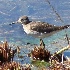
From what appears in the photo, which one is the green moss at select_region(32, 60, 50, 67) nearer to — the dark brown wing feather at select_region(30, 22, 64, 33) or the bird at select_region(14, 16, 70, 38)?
the bird at select_region(14, 16, 70, 38)

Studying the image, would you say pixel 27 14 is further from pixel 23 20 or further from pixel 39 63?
pixel 39 63

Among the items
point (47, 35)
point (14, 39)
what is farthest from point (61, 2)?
point (14, 39)

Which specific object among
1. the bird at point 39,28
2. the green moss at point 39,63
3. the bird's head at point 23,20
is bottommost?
the green moss at point 39,63

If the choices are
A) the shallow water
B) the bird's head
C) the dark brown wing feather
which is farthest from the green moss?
the bird's head

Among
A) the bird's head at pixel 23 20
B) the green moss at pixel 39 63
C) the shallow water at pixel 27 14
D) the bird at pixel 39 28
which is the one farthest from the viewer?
the bird's head at pixel 23 20

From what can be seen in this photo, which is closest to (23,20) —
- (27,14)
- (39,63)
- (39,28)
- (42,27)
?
(27,14)

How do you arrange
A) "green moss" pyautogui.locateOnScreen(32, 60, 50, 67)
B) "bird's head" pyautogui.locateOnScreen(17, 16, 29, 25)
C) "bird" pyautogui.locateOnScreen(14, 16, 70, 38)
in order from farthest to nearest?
"bird's head" pyautogui.locateOnScreen(17, 16, 29, 25)
"bird" pyautogui.locateOnScreen(14, 16, 70, 38)
"green moss" pyautogui.locateOnScreen(32, 60, 50, 67)

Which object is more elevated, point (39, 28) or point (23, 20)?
point (23, 20)

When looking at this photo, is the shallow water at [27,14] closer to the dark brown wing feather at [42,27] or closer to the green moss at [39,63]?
the dark brown wing feather at [42,27]

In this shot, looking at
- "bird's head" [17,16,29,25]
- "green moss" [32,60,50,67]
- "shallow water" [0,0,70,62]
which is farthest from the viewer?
"bird's head" [17,16,29,25]

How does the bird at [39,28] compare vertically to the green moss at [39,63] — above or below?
above

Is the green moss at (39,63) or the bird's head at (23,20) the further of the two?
the bird's head at (23,20)

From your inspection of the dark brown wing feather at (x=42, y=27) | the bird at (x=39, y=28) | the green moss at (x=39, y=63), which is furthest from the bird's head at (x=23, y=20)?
the green moss at (x=39, y=63)

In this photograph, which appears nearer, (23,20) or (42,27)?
(42,27)
